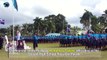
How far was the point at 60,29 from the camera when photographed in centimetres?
12006

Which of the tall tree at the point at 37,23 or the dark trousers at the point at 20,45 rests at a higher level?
the tall tree at the point at 37,23

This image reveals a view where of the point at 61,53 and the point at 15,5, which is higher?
the point at 15,5

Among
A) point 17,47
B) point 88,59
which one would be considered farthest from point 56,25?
point 88,59

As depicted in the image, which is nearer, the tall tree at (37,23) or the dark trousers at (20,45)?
the dark trousers at (20,45)

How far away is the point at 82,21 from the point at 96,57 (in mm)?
92976

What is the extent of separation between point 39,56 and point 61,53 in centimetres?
134

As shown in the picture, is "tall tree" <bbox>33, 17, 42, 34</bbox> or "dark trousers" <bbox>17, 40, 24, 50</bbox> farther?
"tall tree" <bbox>33, 17, 42, 34</bbox>

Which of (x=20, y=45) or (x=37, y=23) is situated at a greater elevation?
(x=37, y=23)

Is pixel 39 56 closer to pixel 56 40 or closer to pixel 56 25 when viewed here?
pixel 56 40

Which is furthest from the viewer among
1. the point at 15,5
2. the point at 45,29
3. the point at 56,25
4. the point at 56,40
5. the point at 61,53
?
the point at 56,25

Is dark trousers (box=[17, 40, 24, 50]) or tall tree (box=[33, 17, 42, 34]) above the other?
tall tree (box=[33, 17, 42, 34])

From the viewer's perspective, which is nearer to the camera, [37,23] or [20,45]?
[20,45]

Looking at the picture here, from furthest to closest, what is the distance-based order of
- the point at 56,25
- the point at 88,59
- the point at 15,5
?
the point at 56,25, the point at 15,5, the point at 88,59

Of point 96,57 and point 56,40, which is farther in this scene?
point 56,40
